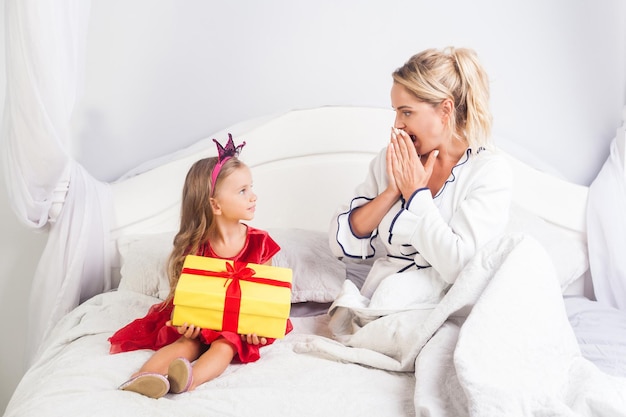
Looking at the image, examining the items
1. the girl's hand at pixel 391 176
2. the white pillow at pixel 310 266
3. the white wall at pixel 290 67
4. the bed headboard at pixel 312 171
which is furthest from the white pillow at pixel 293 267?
the white wall at pixel 290 67

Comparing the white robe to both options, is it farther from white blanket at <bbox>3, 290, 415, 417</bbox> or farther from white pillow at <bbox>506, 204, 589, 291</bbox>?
white pillow at <bbox>506, 204, 589, 291</bbox>

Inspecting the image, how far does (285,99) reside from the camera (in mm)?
2705

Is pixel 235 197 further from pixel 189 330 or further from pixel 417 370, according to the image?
pixel 417 370

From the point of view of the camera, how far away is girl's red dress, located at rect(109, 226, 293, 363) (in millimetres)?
1803

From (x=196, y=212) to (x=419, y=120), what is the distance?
2.15ft

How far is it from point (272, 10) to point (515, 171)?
106 cm

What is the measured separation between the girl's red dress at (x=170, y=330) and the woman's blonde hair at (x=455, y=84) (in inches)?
23.0

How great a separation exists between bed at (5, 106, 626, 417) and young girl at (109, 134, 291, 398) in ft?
0.17

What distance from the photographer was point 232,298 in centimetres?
174

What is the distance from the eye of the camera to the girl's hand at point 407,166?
1.95 metres

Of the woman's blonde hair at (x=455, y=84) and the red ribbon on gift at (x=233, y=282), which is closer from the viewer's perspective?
the red ribbon on gift at (x=233, y=282)

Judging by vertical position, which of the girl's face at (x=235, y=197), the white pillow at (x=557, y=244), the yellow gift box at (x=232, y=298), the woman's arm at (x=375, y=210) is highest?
the girl's face at (x=235, y=197)

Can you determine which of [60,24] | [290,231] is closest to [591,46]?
[290,231]

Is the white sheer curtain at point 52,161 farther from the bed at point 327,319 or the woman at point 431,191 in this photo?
the woman at point 431,191
